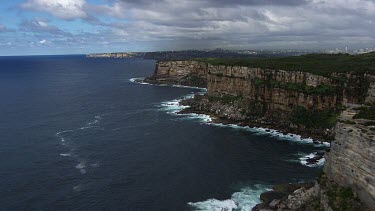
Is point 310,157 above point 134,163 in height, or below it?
above

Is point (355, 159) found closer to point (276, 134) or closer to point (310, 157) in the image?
point (310, 157)

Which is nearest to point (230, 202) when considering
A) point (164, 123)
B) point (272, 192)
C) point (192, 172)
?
point (272, 192)

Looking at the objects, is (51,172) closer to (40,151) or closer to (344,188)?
(40,151)

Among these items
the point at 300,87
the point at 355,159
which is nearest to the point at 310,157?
the point at 300,87

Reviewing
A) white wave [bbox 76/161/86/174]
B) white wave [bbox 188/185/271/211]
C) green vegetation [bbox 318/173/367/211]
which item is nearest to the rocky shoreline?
white wave [bbox 188/185/271/211]

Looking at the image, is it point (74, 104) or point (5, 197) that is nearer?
point (5, 197)

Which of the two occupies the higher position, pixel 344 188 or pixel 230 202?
pixel 344 188

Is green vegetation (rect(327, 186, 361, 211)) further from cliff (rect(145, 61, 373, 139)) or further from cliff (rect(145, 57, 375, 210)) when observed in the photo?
cliff (rect(145, 61, 373, 139))
